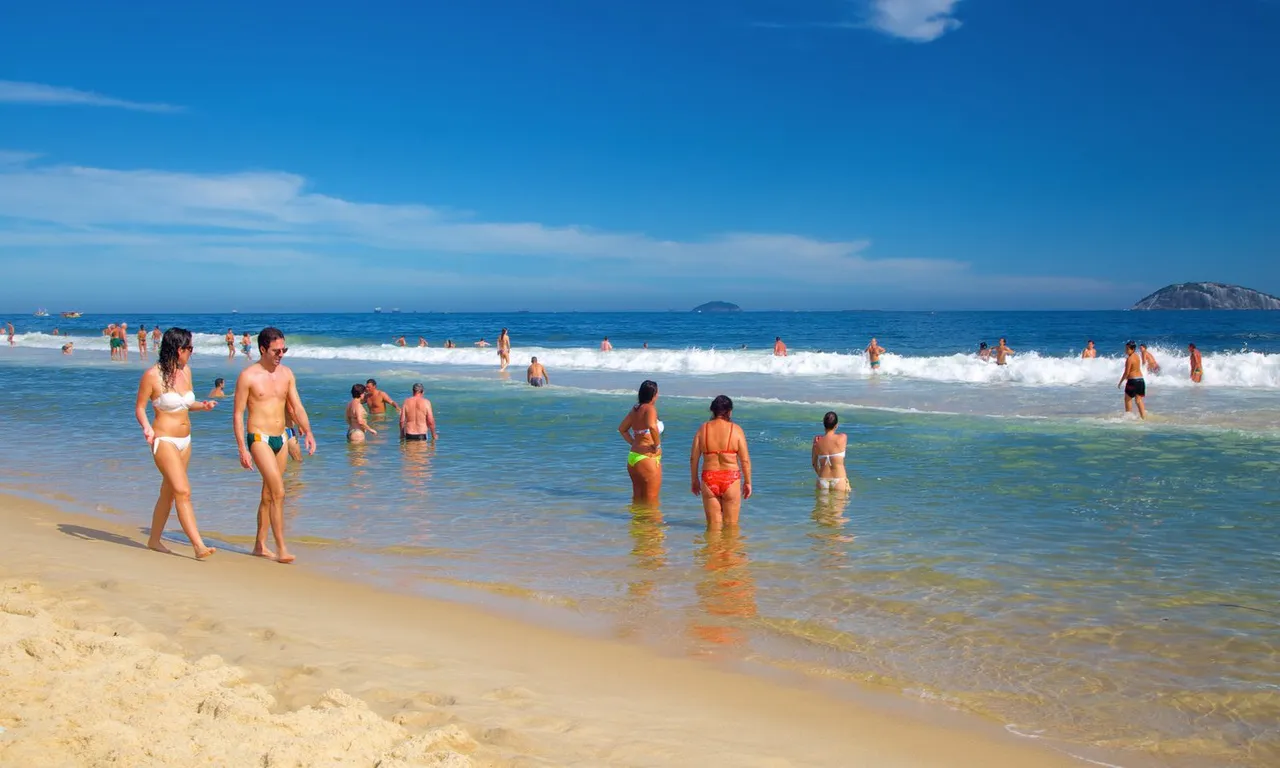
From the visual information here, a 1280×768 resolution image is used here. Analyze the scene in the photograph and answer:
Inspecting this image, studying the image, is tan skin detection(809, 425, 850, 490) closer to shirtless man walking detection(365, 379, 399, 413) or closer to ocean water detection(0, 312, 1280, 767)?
ocean water detection(0, 312, 1280, 767)

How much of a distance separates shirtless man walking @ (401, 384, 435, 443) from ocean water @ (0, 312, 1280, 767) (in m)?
0.36

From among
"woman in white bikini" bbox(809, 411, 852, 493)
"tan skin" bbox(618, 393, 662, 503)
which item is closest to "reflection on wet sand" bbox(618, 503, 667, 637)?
"tan skin" bbox(618, 393, 662, 503)

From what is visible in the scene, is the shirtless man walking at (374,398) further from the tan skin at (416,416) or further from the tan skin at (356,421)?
the tan skin at (416,416)

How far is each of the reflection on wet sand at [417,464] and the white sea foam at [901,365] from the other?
65.7 feet

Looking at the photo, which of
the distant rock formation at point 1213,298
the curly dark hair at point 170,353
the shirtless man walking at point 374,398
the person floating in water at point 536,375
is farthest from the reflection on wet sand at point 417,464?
the distant rock formation at point 1213,298

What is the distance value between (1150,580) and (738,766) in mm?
4811

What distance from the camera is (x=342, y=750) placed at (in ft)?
11.9

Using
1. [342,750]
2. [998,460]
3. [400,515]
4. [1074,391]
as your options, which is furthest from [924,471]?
[1074,391]

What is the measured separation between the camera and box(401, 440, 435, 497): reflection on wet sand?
1105 centimetres

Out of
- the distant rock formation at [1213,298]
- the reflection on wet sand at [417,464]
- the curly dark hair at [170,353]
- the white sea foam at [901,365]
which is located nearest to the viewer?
the curly dark hair at [170,353]

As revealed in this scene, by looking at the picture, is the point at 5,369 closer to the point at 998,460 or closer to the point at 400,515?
the point at 400,515

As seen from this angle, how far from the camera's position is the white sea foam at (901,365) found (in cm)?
2714

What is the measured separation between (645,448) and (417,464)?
4462 millimetres

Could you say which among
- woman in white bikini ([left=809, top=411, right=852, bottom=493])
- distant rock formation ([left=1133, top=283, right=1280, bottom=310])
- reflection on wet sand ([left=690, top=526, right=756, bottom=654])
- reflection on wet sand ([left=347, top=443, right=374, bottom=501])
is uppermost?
distant rock formation ([left=1133, top=283, right=1280, bottom=310])
